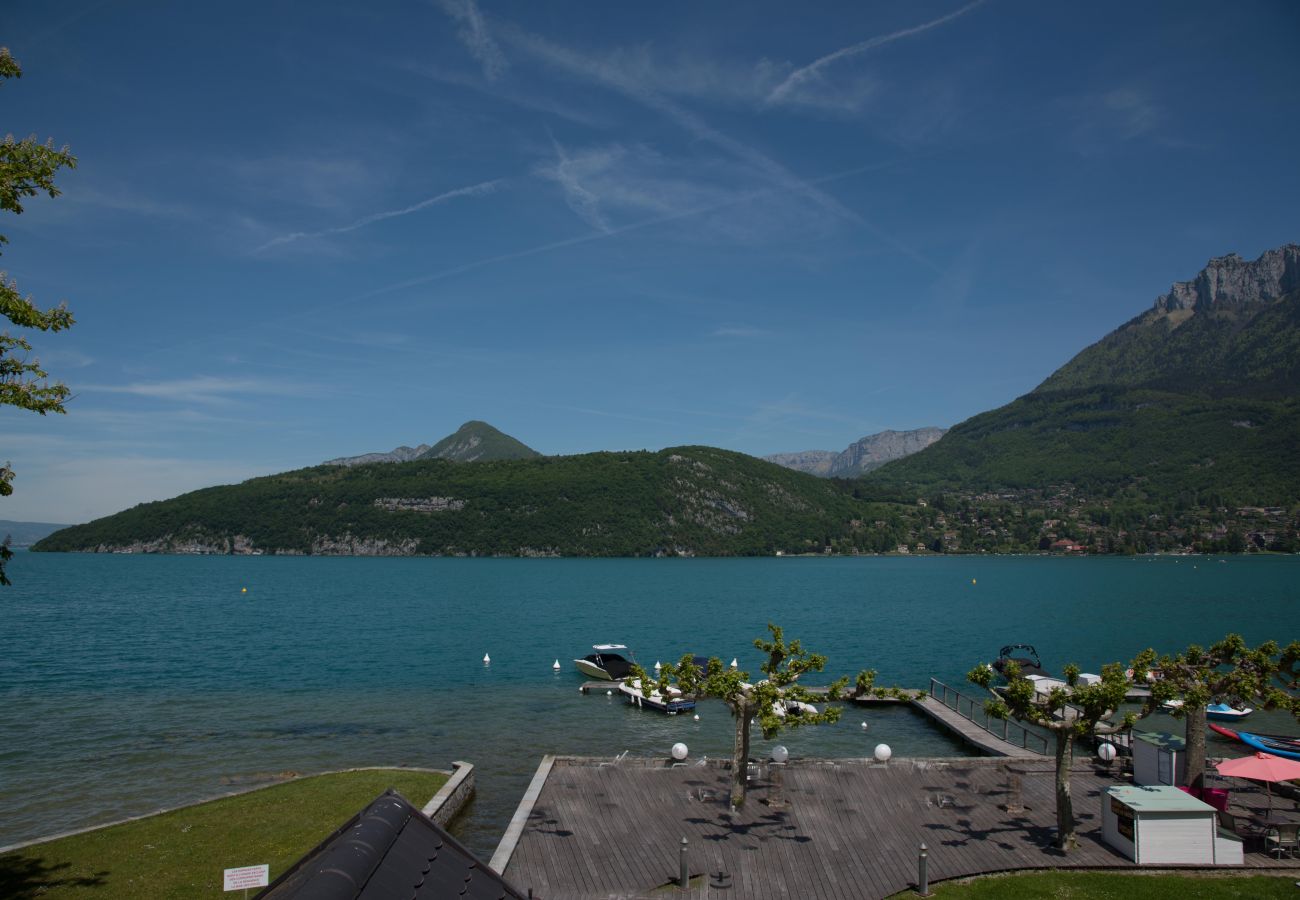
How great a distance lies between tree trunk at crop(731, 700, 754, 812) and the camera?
2041 cm

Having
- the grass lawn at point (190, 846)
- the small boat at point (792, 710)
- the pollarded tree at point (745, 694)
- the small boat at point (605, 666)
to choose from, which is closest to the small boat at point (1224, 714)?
the small boat at point (792, 710)

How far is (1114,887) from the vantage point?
55.0 ft

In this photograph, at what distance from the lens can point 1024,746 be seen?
31.5 meters

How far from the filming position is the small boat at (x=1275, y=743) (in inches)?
1219

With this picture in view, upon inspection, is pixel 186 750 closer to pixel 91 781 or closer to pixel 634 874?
pixel 91 781

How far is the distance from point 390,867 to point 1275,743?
39.5m

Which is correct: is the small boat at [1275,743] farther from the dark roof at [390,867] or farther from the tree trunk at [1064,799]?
the dark roof at [390,867]

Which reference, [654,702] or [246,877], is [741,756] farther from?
[654,702]

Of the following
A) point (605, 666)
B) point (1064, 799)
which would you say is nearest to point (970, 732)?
point (1064, 799)

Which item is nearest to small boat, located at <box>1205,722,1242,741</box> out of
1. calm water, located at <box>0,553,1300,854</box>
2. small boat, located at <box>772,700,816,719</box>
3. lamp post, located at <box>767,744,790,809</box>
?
calm water, located at <box>0,553,1300,854</box>

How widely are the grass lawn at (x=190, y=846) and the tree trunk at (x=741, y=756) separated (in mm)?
7930

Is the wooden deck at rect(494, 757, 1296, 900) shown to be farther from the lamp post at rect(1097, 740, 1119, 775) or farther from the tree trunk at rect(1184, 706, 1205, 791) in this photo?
the tree trunk at rect(1184, 706, 1205, 791)

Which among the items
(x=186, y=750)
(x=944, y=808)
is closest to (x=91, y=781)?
(x=186, y=750)

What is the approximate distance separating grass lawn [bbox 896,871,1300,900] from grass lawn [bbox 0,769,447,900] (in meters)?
12.6
